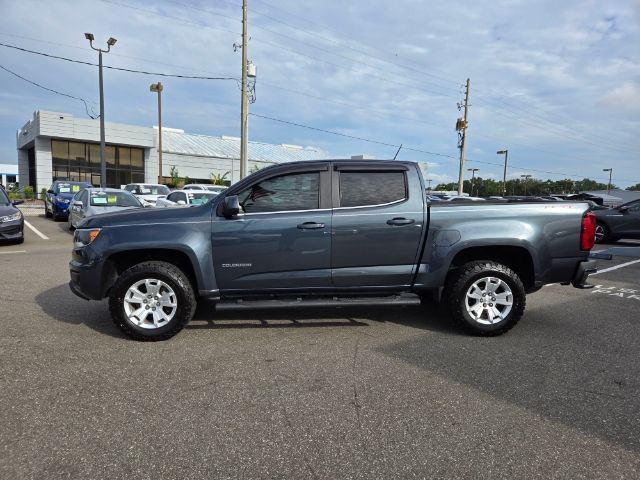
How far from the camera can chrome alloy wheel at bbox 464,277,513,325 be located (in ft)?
15.8

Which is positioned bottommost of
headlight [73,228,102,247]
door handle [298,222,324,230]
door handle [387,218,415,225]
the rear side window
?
headlight [73,228,102,247]

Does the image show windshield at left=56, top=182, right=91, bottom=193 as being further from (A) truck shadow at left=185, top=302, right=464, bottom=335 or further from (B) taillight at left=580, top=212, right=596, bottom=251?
(B) taillight at left=580, top=212, right=596, bottom=251

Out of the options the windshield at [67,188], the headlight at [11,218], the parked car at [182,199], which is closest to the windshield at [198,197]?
the parked car at [182,199]

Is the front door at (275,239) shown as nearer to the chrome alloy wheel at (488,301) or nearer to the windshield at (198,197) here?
the chrome alloy wheel at (488,301)

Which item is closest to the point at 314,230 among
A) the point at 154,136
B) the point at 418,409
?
the point at 418,409

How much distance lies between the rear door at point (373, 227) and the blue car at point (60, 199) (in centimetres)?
1687

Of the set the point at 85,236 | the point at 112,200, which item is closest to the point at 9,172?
the point at 112,200

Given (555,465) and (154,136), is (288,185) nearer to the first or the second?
(555,465)

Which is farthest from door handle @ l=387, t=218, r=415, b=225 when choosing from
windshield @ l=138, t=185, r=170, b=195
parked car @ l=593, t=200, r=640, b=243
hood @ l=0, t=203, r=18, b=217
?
windshield @ l=138, t=185, r=170, b=195

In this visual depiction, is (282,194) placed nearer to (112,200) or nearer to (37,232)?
(112,200)

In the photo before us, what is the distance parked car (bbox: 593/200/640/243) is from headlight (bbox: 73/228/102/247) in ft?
46.2

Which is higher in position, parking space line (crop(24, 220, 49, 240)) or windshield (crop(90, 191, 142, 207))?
windshield (crop(90, 191, 142, 207))

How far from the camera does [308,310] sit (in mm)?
5742

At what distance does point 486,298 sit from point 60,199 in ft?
60.2
